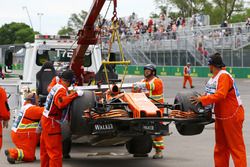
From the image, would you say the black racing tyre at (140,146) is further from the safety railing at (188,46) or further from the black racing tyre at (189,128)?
the safety railing at (188,46)

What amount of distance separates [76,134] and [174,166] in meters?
2.10

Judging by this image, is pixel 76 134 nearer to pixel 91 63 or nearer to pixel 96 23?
pixel 96 23

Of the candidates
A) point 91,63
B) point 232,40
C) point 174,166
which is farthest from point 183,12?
point 174,166

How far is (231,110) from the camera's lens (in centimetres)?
870

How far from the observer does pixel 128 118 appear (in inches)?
342

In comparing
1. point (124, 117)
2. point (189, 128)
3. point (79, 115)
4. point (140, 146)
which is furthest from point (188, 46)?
point (79, 115)

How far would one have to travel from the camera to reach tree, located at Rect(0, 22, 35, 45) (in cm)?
9900

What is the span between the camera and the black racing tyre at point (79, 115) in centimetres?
868

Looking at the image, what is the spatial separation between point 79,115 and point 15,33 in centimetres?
9584

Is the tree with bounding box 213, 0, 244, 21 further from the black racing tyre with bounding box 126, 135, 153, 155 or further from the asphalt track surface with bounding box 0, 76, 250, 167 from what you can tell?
the black racing tyre with bounding box 126, 135, 153, 155

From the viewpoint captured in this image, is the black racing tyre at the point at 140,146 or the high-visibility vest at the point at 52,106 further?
the black racing tyre at the point at 140,146

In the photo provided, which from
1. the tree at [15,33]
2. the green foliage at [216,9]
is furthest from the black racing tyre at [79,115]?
the tree at [15,33]

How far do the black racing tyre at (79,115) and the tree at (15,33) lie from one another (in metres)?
88.0

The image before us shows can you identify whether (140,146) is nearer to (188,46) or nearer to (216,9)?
(188,46)
